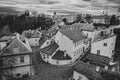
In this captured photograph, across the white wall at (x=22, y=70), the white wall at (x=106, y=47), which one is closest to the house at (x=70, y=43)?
the white wall at (x=106, y=47)

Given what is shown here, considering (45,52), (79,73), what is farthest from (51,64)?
(79,73)

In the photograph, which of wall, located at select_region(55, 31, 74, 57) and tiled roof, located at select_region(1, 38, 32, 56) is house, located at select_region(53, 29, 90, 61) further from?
tiled roof, located at select_region(1, 38, 32, 56)

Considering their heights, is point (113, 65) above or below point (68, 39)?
below

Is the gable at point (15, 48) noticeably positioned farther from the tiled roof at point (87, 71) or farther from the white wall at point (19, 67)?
the tiled roof at point (87, 71)

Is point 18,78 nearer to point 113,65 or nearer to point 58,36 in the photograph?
point 58,36

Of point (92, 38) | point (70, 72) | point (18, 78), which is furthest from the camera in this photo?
point (92, 38)
